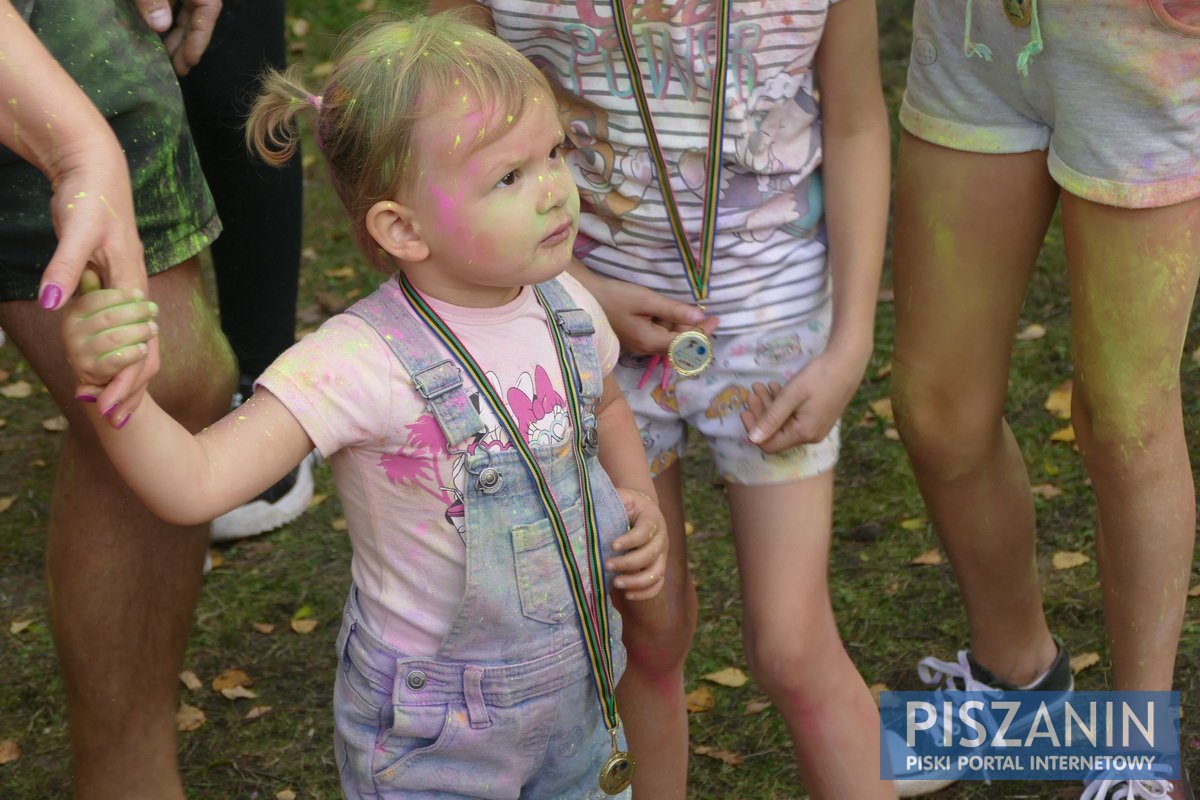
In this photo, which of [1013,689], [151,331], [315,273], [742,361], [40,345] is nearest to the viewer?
[151,331]

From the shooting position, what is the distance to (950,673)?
3.14m

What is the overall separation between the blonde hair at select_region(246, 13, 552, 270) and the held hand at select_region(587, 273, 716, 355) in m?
0.45

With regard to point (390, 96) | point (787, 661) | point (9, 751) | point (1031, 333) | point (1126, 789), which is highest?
point (390, 96)

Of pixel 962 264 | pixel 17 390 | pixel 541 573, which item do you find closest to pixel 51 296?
pixel 541 573

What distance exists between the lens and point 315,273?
5906 mm

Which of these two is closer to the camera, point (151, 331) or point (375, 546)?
point (151, 331)

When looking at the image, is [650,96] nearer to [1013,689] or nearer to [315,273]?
[1013,689]

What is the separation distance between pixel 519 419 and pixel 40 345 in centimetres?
81

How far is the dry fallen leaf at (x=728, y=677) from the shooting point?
11.1ft

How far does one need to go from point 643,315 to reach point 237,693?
159 centimetres

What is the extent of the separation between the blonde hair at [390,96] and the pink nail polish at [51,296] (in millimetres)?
583

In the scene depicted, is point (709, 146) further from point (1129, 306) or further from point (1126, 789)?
point (1126, 789)

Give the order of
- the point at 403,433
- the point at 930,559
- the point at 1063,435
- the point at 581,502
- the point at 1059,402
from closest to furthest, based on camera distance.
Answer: the point at 403,433 → the point at 581,502 → the point at 930,559 → the point at 1063,435 → the point at 1059,402

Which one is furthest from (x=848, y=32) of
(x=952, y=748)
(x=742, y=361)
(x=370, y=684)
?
(x=952, y=748)
